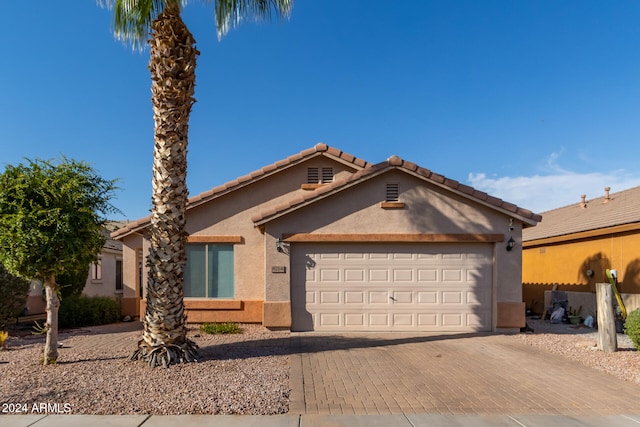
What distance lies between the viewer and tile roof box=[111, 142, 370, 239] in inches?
512

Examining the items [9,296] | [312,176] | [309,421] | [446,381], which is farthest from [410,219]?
[9,296]

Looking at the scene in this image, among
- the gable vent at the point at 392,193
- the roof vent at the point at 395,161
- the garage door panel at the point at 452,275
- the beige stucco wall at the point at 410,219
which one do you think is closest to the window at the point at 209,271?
the beige stucco wall at the point at 410,219

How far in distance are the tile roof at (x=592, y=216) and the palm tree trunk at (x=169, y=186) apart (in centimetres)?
1365

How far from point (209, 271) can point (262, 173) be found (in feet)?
11.5

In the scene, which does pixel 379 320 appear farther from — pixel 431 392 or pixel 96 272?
pixel 96 272

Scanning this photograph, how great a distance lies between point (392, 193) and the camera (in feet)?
38.9

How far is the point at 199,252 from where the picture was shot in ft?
42.2

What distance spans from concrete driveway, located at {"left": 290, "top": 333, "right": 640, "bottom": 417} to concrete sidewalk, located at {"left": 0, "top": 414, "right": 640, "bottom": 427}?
20cm

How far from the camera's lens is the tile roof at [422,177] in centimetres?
1156

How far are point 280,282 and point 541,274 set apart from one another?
1327 centimetres

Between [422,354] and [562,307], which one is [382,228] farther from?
[562,307]

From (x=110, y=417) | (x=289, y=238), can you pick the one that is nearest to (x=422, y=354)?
(x=289, y=238)

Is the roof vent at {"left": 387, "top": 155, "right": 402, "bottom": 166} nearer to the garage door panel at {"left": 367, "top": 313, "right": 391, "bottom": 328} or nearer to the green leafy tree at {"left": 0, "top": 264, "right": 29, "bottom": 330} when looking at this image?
the garage door panel at {"left": 367, "top": 313, "right": 391, "bottom": 328}

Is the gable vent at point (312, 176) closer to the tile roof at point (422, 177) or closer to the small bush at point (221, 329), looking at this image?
the tile roof at point (422, 177)
